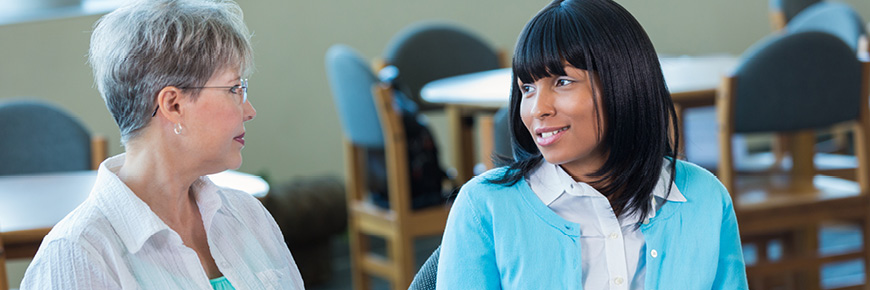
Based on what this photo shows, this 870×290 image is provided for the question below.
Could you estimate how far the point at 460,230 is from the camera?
1.20 meters

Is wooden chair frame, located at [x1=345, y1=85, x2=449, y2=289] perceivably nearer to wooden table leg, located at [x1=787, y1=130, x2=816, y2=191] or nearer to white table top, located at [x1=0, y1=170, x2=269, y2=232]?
white table top, located at [x1=0, y1=170, x2=269, y2=232]

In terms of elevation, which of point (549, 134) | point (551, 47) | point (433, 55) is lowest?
point (549, 134)

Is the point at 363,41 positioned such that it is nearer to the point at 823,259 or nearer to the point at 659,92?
the point at 823,259

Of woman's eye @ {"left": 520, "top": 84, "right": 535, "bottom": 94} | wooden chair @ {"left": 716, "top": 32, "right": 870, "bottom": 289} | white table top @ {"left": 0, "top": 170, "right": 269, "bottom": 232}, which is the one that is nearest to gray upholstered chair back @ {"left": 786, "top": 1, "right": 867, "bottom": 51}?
wooden chair @ {"left": 716, "top": 32, "right": 870, "bottom": 289}

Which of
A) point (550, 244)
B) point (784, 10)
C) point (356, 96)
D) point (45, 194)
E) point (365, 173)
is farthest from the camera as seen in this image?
point (784, 10)

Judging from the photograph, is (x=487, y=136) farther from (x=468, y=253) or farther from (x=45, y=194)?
(x=468, y=253)

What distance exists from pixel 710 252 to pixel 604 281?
0.46ft

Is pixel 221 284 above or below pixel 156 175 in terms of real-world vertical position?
below

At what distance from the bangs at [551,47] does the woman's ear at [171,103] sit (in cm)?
44

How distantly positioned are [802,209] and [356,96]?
1.38 metres

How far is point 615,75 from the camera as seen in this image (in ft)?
3.79

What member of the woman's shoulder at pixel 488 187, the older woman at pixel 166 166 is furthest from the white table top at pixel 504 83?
the older woman at pixel 166 166

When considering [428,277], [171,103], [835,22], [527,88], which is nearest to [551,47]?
[527,88]

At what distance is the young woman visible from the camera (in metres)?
1.16
